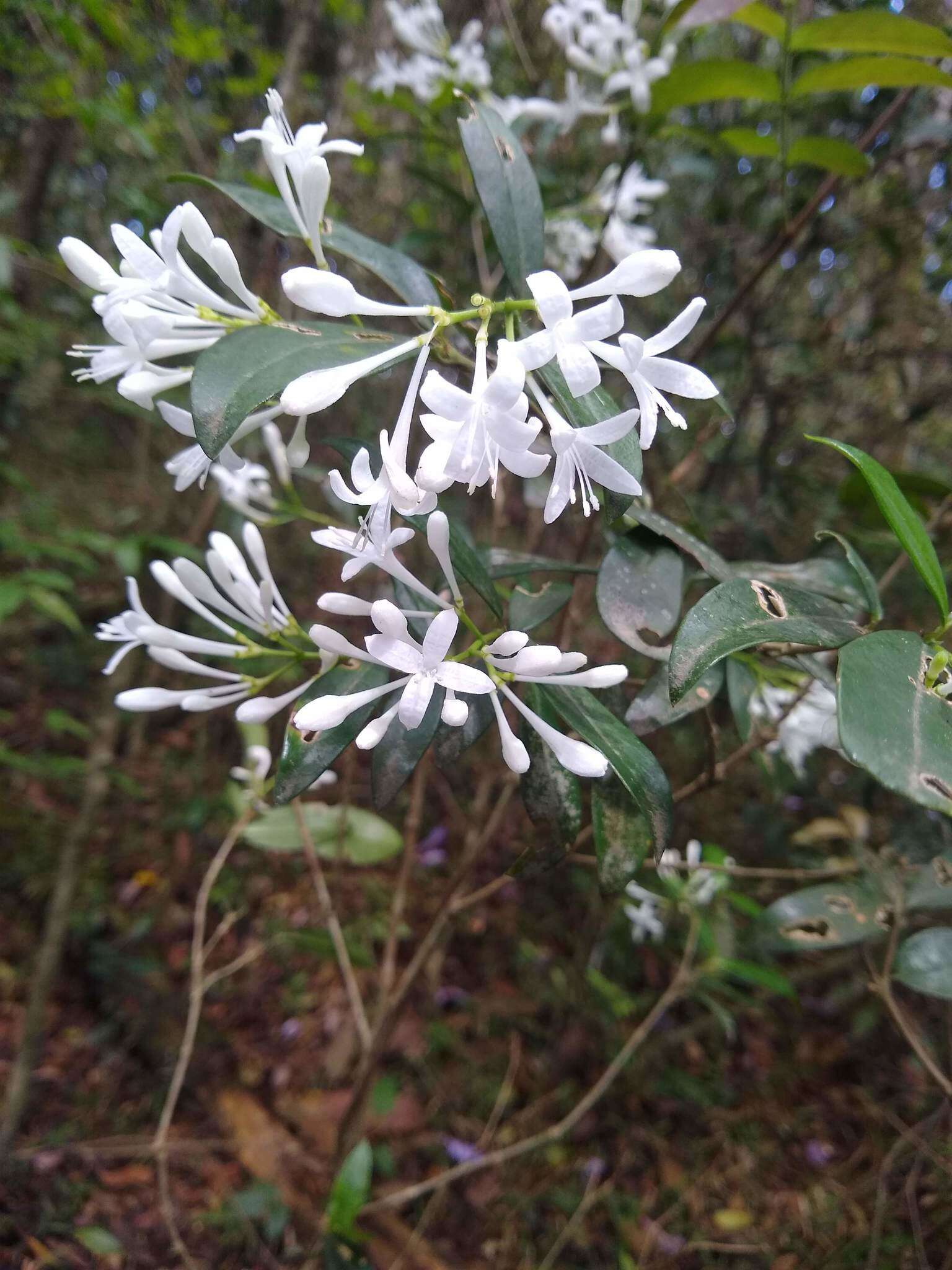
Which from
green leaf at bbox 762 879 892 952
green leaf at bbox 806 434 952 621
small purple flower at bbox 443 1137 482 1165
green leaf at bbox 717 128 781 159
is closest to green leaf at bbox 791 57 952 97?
green leaf at bbox 717 128 781 159

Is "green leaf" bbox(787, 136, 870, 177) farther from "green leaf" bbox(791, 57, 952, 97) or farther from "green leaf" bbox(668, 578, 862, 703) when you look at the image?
"green leaf" bbox(668, 578, 862, 703)

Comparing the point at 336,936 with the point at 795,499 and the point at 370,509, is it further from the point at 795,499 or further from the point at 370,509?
the point at 795,499

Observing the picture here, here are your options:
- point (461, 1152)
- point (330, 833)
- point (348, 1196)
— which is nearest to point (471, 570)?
point (330, 833)

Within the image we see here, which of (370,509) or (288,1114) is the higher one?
(370,509)

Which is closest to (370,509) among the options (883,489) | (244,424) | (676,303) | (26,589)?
(244,424)

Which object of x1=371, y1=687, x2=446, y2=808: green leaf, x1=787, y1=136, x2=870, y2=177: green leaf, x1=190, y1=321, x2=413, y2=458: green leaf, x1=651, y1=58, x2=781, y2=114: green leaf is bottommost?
x1=371, y1=687, x2=446, y2=808: green leaf

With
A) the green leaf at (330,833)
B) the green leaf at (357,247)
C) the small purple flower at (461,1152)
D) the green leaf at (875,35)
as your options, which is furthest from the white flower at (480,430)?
the small purple flower at (461,1152)
